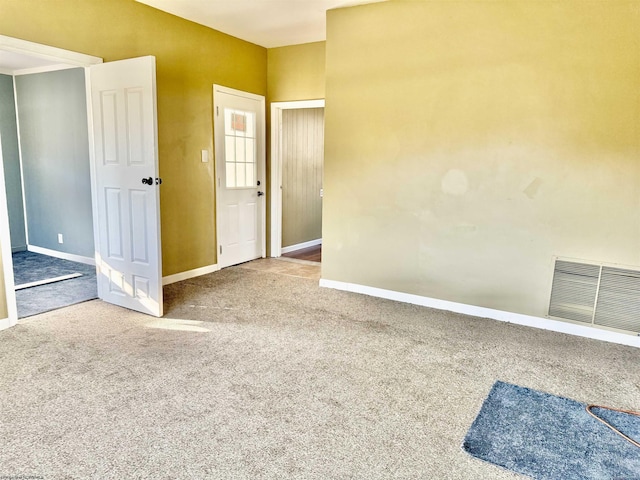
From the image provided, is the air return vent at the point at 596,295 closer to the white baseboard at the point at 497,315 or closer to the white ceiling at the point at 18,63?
the white baseboard at the point at 497,315

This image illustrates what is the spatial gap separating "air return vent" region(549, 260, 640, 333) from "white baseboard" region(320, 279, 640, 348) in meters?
0.07

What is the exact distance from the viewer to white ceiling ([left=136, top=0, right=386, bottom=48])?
3922mm

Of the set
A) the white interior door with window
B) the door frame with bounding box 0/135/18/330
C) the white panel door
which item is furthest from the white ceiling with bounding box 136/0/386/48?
the door frame with bounding box 0/135/18/330

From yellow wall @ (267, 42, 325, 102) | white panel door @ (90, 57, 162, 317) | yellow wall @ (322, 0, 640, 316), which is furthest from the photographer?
yellow wall @ (267, 42, 325, 102)

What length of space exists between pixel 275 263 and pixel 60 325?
8.98ft

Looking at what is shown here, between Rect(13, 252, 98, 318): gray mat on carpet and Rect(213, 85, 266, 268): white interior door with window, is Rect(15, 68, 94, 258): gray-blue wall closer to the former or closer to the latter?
Rect(13, 252, 98, 318): gray mat on carpet

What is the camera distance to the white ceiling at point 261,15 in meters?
3.92

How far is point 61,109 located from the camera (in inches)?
205

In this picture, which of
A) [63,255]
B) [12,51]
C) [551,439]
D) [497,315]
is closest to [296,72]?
[12,51]

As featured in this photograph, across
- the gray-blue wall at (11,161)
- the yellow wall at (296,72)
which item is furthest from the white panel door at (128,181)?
the gray-blue wall at (11,161)

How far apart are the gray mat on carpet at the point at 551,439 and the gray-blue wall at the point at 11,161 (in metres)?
6.25

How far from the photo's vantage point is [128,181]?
350 centimetres

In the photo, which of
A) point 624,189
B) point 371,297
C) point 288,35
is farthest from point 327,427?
point 288,35

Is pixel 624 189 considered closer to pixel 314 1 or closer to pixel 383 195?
pixel 383 195
